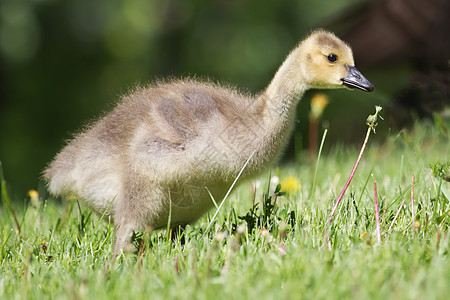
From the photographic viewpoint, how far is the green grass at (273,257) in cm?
195

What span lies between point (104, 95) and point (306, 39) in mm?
12165

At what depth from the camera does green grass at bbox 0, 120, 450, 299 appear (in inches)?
76.7

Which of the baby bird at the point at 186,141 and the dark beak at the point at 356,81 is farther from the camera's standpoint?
the dark beak at the point at 356,81

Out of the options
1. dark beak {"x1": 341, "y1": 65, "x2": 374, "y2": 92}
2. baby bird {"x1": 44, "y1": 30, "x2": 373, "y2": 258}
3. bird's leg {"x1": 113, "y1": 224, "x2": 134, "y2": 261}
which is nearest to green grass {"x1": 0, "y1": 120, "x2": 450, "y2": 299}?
bird's leg {"x1": 113, "y1": 224, "x2": 134, "y2": 261}

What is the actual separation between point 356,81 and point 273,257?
1125 mm

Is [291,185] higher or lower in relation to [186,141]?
lower

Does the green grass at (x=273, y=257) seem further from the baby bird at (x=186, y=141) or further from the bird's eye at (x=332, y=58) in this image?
the bird's eye at (x=332, y=58)

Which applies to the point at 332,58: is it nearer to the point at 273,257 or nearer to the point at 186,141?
the point at 186,141

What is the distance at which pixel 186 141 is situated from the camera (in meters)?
2.85

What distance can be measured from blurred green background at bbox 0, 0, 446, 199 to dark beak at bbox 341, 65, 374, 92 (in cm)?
829

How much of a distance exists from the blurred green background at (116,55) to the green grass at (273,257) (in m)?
8.40

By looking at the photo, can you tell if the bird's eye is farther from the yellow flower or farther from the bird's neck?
the yellow flower

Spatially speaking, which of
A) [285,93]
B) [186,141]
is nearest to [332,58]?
[285,93]

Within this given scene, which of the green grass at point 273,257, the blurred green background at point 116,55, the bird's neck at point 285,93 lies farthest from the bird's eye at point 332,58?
the blurred green background at point 116,55
